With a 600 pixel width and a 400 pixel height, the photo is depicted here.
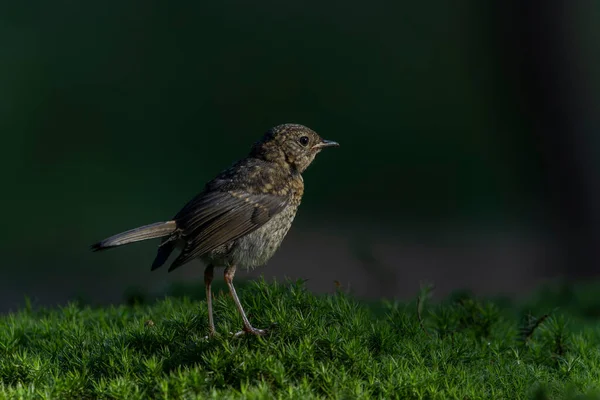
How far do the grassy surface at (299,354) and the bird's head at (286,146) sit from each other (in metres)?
1.25

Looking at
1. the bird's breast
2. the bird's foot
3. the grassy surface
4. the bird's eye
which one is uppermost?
the bird's eye

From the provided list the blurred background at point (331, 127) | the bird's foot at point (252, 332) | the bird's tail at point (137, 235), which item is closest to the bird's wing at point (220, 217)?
the bird's tail at point (137, 235)

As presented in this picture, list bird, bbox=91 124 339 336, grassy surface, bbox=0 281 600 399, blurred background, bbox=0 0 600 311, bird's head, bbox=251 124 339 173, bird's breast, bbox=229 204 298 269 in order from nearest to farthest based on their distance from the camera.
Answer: grassy surface, bbox=0 281 600 399
bird, bbox=91 124 339 336
bird's breast, bbox=229 204 298 269
bird's head, bbox=251 124 339 173
blurred background, bbox=0 0 600 311

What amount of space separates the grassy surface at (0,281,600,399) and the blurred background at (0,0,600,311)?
5436 millimetres

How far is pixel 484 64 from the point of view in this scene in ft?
68.2

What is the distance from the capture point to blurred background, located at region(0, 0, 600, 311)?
1426cm

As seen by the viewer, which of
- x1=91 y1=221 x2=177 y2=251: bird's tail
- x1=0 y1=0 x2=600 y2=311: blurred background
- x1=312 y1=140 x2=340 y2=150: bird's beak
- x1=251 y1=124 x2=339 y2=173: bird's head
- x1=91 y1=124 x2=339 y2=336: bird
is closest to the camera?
x1=91 y1=221 x2=177 y2=251: bird's tail

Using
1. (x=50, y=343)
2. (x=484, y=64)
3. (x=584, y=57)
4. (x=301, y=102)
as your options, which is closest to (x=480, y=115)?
(x=484, y=64)

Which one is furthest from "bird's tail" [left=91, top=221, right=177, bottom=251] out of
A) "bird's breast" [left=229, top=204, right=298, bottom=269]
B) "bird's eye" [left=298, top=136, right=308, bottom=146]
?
"bird's eye" [left=298, top=136, right=308, bottom=146]

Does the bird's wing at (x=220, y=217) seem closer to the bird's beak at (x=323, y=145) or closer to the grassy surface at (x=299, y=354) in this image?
the grassy surface at (x=299, y=354)

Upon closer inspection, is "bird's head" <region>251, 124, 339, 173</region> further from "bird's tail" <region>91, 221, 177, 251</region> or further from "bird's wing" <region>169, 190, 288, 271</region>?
"bird's tail" <region>91, 221, 177, 251</region>

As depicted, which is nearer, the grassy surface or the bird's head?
the grassy surface

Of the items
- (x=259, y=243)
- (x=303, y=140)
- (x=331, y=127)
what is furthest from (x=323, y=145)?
(x=331, y=127)

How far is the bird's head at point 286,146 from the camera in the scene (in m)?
7.47
